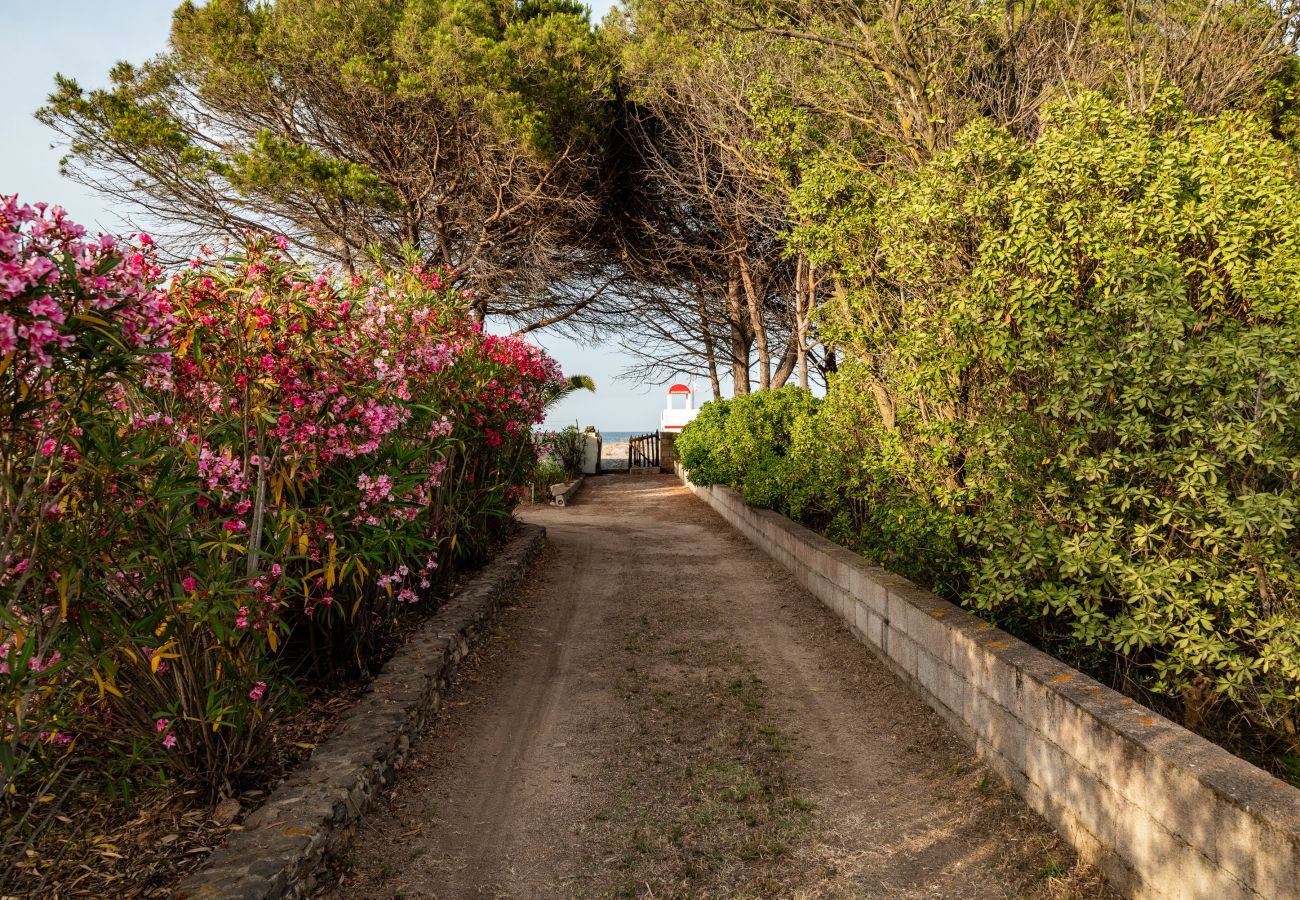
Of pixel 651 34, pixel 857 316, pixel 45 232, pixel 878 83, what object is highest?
pixel 651 34

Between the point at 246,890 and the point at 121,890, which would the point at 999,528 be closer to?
the point at 246,890

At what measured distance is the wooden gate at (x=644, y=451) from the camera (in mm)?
28219

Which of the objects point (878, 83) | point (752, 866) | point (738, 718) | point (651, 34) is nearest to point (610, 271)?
point (651, 34)

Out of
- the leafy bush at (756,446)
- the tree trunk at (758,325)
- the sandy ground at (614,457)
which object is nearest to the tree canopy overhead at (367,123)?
the tree trunk at (758,325)

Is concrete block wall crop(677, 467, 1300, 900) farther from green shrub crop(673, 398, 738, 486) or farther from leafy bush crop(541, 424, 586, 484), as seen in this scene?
leafy bush crop(541, 424, 586, 484)

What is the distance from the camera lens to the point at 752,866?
3.46 metres

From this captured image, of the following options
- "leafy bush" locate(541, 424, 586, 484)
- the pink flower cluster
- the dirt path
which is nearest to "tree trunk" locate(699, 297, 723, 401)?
"leafy bush" locate(541, 424, 586, 484)

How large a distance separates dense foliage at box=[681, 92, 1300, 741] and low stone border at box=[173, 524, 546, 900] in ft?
11.0

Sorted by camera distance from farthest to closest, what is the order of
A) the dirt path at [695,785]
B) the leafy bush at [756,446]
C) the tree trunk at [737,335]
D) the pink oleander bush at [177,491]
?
1. the tree trunk at [737,335]
2. the leafy bush at [756,446]
3. the dirt path at [695,785]
4. the pink oleander bush at [177,491]

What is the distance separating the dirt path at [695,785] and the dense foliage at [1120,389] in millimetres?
1065

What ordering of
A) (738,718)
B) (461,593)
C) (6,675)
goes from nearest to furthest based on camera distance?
(6,675) → (738,718) → (461,593)

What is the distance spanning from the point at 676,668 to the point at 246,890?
3.54 m

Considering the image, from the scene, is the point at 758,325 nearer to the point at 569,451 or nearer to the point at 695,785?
the point at 569,451

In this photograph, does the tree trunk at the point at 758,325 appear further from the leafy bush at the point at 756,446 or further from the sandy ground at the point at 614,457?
the sandy ground at the point at 614,457
